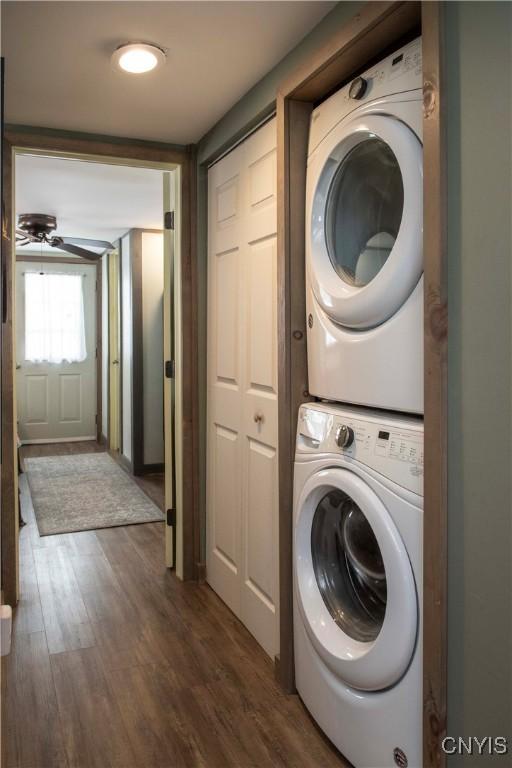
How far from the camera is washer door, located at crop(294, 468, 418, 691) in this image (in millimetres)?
1487

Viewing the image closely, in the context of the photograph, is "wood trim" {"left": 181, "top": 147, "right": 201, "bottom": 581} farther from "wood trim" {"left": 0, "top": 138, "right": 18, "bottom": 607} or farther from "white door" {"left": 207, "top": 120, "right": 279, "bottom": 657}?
"wood trim" {"left": 0, "top": 138, "right": 18, "bottom": 607}

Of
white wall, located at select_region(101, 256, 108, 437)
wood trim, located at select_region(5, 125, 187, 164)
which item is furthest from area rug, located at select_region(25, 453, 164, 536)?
wood trim, located at select_region(5, 125, 187, 164)

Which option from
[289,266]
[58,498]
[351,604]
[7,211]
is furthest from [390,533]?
[58,498]

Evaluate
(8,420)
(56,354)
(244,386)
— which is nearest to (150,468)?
(56,354)

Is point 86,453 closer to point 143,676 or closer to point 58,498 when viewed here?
point 58,498

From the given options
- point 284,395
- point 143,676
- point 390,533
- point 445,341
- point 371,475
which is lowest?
point 143,676

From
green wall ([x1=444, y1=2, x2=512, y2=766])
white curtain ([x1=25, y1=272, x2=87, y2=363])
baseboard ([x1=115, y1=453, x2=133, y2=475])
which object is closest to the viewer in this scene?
green wall ([x1=444, y1=2, x2=512, y2=766])

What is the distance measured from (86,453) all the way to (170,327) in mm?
3923

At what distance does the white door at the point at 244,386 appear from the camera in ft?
7.78

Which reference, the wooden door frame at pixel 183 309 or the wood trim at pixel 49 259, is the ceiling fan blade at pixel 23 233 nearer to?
the wooden door frame at pixel 183 309

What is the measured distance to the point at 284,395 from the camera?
207cm

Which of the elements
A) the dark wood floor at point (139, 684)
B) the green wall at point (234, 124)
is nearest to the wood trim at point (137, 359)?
the dark wood floor at point (139, 684)

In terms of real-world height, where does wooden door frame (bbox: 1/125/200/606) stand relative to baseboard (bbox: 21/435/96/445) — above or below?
above

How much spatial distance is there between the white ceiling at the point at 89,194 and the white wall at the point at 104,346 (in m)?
1.29
